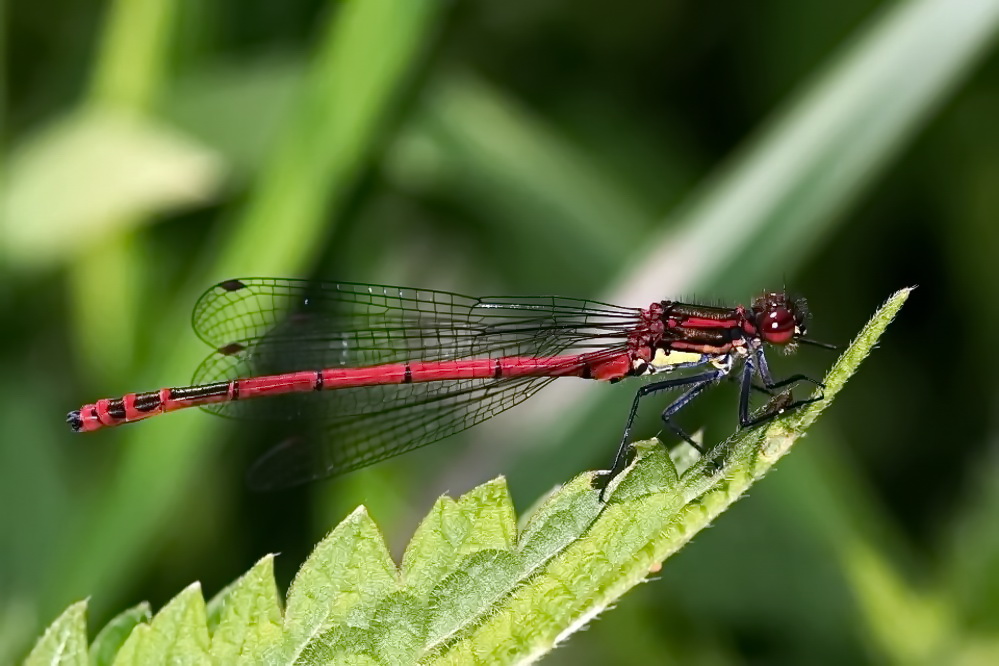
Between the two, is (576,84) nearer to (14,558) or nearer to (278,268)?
(278,268)

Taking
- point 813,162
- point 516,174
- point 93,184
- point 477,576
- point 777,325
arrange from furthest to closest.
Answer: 1. point 516,174
2. point 93,184
3. point 813,162
4. point 777,325
5. point 477,576

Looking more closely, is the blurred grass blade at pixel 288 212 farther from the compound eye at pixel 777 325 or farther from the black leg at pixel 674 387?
the compound eye at pixel 777 325

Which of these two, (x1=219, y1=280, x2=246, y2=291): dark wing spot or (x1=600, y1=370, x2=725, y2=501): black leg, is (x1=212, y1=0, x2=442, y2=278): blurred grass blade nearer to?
(x1=219, y1=280, x2=246, y2=291): dark wing spot

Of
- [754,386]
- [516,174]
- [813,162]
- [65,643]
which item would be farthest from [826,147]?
[65,643]

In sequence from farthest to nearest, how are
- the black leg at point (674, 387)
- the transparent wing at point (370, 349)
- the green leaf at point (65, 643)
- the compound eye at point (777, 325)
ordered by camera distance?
the transparent wing at point (370, 349), the compound eye at point (777, 325), the black leg at point (674, 387), the green leaf at point (65, 643)

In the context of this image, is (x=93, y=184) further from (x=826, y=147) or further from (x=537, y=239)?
(x=826, y=147)

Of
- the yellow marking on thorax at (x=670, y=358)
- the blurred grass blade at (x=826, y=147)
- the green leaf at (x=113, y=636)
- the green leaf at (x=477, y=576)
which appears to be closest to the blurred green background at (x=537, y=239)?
the blurred grass blade at (x=826, y=147)

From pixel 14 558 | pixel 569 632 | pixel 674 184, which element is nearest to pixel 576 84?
pixel 674 184
